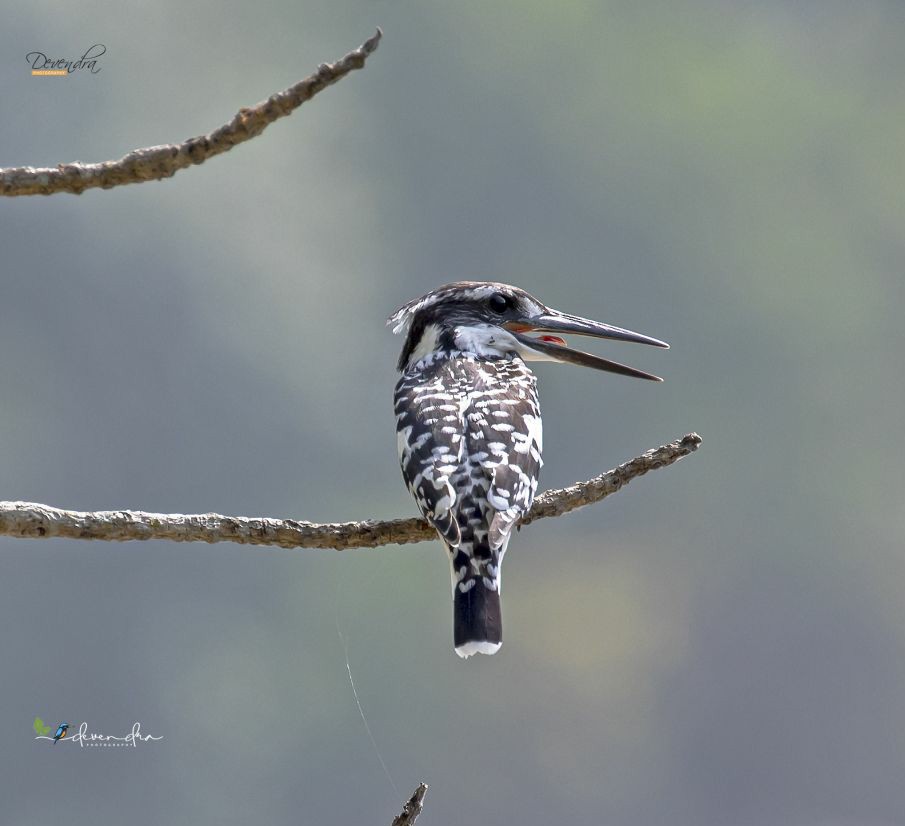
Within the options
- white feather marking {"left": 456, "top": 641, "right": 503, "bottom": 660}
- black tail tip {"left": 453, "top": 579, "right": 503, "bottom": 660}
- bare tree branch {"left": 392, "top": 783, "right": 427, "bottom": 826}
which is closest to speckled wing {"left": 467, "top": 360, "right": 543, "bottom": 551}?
black tail tip {"left": 453, "top": 579, "right": 503, "bottom": 660}

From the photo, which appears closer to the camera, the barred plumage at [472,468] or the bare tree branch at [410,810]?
the bare tree branch at [410,810]

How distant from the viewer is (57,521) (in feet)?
7.36

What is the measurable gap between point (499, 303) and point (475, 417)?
0.74m

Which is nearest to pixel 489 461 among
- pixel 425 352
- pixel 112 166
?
pixel 425 352

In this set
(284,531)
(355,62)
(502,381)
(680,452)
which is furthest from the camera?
(502,381)

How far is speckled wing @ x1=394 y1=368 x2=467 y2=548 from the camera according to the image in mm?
2844

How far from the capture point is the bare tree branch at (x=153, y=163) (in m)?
1.79

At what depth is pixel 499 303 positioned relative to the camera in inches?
147

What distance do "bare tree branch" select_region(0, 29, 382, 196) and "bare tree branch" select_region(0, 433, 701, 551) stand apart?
66cm

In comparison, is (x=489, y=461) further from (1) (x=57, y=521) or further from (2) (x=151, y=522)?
(1) (x=57, y=521)

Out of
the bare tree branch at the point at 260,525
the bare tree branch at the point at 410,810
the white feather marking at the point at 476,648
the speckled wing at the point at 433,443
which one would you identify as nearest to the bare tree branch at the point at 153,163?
the bare tree branch at the point at 260,525

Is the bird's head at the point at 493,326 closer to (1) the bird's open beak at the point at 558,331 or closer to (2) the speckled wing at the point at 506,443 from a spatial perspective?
(1) the bird's open beak at the point at 558,331

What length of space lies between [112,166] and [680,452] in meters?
1.45

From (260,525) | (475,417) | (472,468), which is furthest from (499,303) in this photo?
(260,525)
